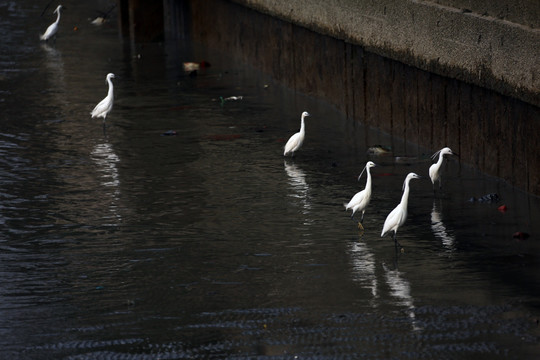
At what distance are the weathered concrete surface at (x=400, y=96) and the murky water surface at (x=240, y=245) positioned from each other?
299 millimetres

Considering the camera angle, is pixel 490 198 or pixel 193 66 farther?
pixel 193 66

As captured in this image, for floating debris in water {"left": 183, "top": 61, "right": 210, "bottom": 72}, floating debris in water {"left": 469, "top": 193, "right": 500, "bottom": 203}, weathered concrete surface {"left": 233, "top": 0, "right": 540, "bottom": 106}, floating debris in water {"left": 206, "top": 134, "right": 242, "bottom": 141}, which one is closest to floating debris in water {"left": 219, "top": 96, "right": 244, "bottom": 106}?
weathered concrete surface {"left": 233, "top": 0, "right": 540, "bottom": 106}

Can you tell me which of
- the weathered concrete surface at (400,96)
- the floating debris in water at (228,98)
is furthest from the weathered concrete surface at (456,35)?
the floating debris in water at (228,98)

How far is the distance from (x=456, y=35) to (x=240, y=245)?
17.5ft

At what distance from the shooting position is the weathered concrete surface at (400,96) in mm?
14273

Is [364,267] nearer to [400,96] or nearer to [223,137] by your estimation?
[400,96]

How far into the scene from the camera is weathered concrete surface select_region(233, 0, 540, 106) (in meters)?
13.8

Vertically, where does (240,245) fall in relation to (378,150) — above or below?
below

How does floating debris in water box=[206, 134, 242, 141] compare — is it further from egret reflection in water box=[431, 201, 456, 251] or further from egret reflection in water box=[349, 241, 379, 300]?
egret reflection in water box=[349, 241, 379, 300]

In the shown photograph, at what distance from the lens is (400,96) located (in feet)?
58.2

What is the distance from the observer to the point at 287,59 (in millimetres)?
23031

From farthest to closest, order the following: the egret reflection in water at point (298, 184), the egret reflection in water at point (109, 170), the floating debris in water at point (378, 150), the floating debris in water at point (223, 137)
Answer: the floating debris in water at point (223, 137) → the floating debris in water at point (378, 150) → the egret reflection in water at point (109, 170) → the egret reflection in water at point (298, 184)

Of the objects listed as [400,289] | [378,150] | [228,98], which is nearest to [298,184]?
[378,150]

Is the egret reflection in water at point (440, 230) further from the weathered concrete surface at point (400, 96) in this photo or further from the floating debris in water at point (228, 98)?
the floating debris in water at point (228, 98)
